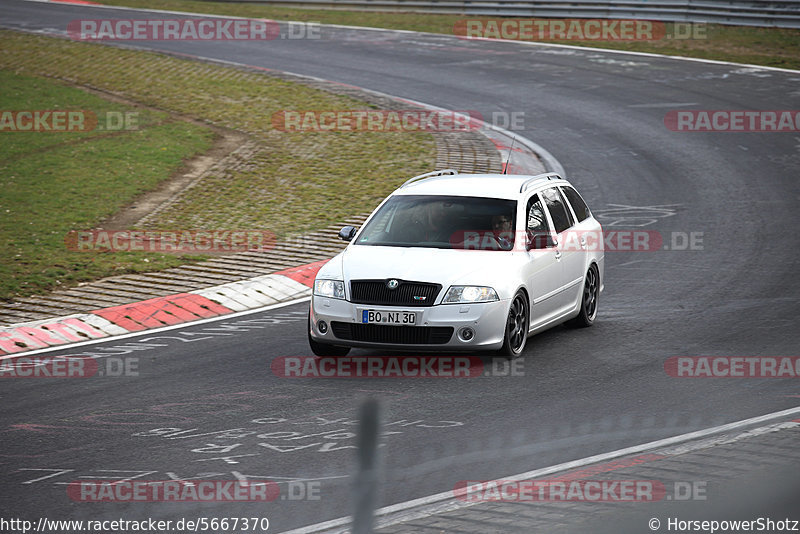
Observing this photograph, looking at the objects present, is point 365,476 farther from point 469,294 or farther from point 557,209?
point 557,209

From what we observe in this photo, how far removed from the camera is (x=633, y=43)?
33.0m

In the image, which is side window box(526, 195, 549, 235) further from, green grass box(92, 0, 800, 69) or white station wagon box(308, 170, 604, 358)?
green grass box(92, 0, 800, 69)


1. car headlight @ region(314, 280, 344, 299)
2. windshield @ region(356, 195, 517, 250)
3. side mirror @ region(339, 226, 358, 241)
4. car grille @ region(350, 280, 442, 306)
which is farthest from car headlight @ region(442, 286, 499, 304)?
side mirror @ region(339, 226, 358, 241)

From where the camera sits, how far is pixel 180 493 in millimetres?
6934

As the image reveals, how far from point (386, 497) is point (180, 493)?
130cm

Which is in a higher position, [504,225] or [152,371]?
[504,225]

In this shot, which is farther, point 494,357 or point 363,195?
point 363,195

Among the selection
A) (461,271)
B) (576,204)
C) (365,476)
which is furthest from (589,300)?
(365,476)

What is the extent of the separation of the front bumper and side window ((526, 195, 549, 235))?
1496 millimetres

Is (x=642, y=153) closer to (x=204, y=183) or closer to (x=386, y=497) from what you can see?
(x=204, y=183)

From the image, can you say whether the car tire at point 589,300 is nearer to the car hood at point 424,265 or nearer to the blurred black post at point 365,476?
the car hood at point 424,265

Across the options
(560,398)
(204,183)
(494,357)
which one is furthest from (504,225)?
(204,183)

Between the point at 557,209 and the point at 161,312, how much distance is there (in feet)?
15.0

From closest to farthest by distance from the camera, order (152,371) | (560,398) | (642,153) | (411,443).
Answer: (411,443)
(560,398)
(152,371)
(642,153)
